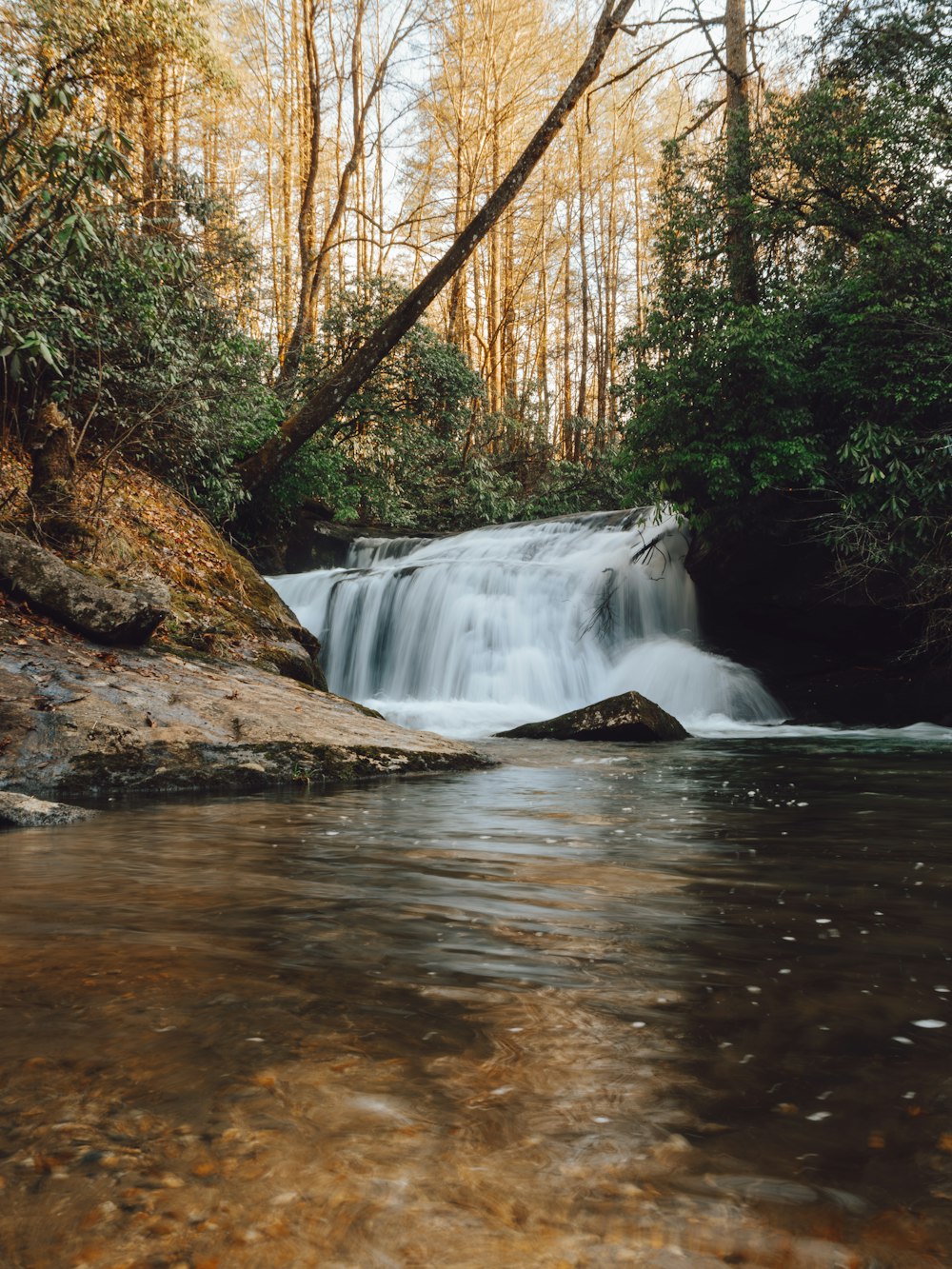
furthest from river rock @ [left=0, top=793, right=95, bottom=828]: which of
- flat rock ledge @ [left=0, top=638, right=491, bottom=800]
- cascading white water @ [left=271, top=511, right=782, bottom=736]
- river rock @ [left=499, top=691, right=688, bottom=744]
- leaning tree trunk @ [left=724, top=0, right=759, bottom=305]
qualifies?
leaning tree trunk @ [left=724, top=0, right=759, bottom=305]

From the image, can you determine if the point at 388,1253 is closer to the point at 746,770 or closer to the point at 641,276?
the point at 746,770

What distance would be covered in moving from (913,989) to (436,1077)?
3.99 feet

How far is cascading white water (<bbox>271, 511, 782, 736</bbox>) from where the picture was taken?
12.2 m

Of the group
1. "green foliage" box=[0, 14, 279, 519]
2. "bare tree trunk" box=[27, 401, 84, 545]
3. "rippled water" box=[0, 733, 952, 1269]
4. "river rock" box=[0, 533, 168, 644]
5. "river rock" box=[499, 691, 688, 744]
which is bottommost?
"rippled water" box=[0, 733, 952, 1269]

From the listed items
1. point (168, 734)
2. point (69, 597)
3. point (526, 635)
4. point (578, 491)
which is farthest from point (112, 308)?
point (578, 491)

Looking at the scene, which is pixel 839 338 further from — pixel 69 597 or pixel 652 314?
pixel 69 597

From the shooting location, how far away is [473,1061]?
1656 millimetres

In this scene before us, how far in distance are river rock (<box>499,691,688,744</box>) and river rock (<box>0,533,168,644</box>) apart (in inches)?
170

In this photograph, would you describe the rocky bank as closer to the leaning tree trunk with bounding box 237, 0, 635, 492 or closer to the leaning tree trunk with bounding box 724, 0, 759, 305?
the leaning tree trunk with bounding box 237, 0, 635, 492

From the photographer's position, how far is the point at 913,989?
2.06 m

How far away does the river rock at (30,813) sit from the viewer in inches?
163

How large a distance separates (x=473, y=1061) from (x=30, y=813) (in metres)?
3.36

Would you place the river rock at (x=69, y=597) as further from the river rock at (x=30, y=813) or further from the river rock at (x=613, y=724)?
the river rock at (x=613, y=724)

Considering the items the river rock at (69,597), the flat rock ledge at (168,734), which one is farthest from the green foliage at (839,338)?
the river rock at (69,597)
